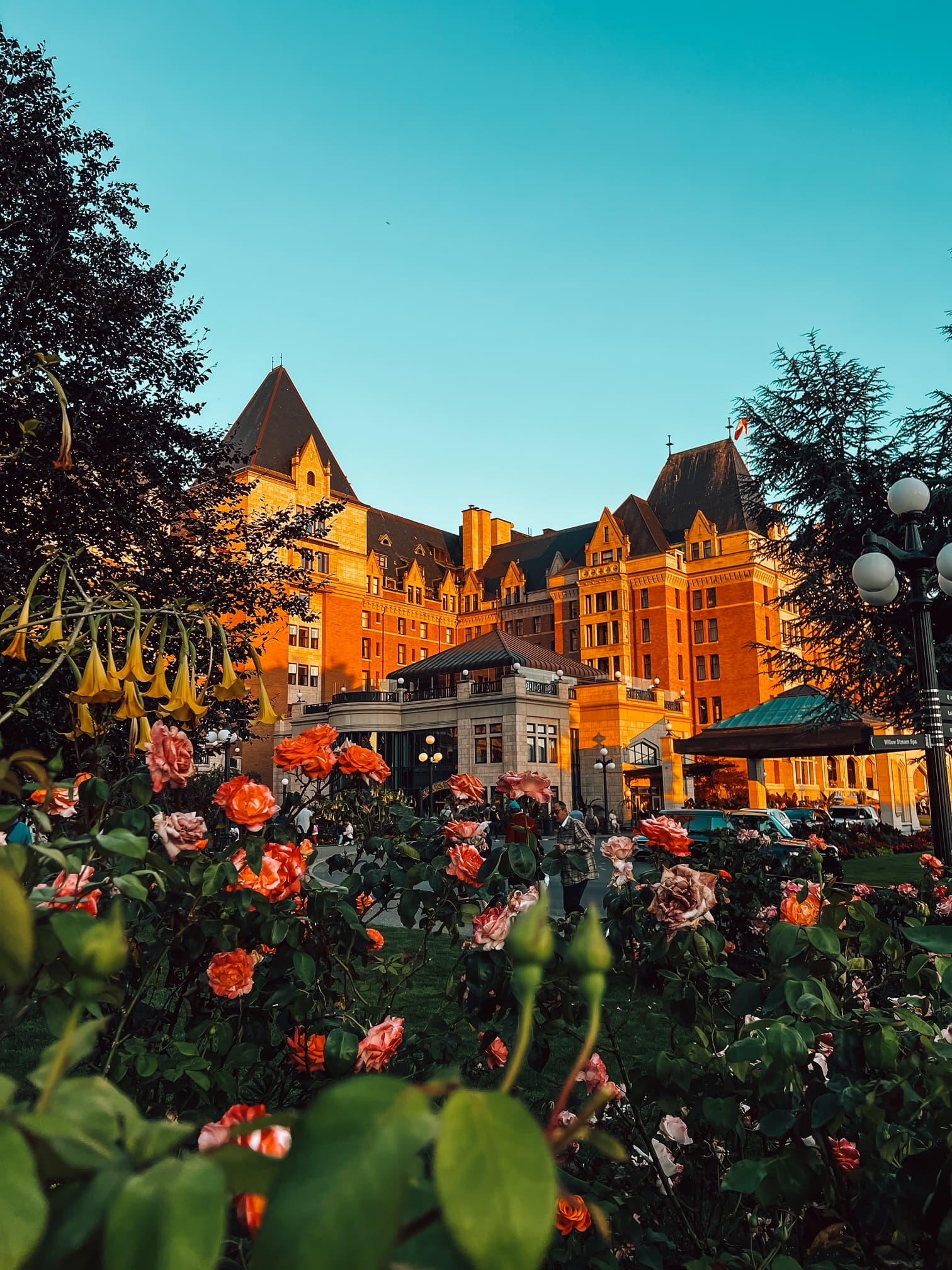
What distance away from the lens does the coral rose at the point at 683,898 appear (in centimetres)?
229

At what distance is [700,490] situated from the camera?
61.5 meters

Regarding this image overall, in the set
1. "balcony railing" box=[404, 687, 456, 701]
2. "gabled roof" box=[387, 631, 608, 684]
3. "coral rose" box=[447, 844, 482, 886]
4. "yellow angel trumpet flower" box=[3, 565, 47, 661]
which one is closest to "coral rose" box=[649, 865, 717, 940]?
"coral rose" box=[447, 844, 482, 886]

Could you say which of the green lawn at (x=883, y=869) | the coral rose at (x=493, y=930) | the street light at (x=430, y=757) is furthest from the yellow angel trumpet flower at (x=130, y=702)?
the street light at (x=430, y=757)

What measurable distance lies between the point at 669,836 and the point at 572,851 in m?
0.38

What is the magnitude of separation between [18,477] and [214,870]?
998cm

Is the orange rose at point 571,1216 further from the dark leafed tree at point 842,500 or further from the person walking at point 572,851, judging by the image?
the dark leafed tree at point 842,500

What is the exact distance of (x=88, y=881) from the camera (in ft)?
7.09

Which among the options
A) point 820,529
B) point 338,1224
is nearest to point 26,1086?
point 338,1224

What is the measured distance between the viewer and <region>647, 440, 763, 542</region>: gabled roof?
194 ft

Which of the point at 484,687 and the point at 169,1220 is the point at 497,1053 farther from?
the point at 484,687

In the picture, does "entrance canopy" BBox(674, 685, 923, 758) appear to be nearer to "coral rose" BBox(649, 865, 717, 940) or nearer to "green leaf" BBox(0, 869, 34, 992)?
"coral rose" BBox(649, 865, 717, 940)

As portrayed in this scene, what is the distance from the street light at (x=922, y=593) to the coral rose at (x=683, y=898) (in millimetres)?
6345

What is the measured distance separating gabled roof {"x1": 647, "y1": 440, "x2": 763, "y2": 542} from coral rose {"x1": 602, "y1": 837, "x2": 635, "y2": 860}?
57124mm

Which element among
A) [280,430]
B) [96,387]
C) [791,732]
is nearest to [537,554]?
[280,430]
